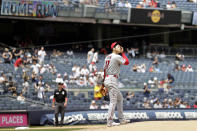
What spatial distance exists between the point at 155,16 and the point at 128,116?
1171cm

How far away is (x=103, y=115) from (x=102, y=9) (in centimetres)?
1081

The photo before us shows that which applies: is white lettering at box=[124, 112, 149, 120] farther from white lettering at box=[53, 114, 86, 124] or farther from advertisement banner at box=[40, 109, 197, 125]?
white lettering at box=[53, 114, 86, 124]

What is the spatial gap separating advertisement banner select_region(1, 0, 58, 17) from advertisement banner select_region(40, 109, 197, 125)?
29.1 ft

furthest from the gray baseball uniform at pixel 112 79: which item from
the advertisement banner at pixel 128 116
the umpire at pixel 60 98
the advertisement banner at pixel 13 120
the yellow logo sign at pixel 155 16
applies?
the yellow logo sign at pixel 155 16

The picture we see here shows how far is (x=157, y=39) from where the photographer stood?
3412cm

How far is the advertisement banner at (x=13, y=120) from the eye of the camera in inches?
743

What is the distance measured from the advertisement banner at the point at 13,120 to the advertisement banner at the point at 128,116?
0.84 m

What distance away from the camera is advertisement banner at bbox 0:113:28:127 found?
18.9m

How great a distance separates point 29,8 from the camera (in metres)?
26.2

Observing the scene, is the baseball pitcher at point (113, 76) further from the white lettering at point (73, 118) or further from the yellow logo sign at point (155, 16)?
the yellow logo sign at point (155, 16)

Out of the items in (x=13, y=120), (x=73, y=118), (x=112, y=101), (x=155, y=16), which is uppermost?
(x=155, y=16)

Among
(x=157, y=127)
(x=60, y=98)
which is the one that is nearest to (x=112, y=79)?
(x=157, y=127)

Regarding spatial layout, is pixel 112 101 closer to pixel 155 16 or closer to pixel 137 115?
pixel 137 115

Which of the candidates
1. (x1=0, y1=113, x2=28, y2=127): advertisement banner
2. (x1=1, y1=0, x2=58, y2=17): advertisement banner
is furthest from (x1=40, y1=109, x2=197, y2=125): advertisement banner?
(x1=1, y1=0, x2=58, y2=17): advertisement banner
